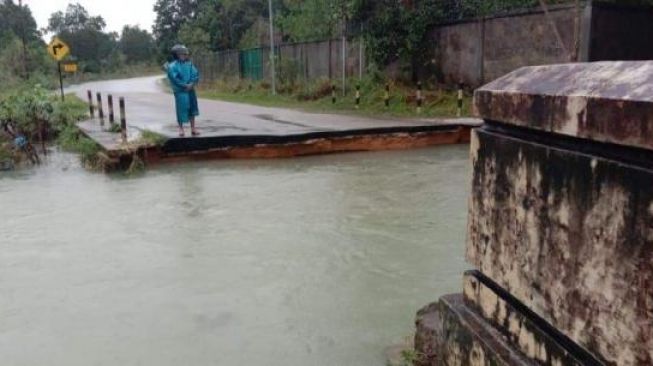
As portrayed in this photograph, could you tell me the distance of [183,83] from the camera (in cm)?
897

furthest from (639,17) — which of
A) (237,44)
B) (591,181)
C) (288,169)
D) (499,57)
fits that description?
(237,44)

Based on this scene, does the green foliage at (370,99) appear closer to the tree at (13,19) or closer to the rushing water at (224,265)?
the rushing water at (224,265)

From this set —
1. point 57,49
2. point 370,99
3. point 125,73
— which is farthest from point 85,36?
point 370,99

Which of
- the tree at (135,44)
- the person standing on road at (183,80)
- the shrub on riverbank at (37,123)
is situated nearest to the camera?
the person standing on road at (183,80)

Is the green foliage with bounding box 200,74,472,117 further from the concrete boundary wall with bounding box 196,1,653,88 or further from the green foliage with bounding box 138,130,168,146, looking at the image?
the green foliage with bounding box 138,130,168,146

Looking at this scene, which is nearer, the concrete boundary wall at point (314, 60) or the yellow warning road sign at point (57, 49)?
the yellow warning road sign at point (57, 49)

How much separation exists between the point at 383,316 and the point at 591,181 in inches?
94.2

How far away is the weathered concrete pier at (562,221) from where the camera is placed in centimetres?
132

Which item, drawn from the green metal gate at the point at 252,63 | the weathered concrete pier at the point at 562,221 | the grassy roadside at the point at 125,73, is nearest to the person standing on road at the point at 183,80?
the weathered concrete pier at the point at 562,221

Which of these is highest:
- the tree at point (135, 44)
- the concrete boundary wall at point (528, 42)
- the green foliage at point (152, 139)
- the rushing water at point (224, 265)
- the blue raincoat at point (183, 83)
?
the tree at point (135, 44)

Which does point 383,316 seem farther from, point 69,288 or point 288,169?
point 288,169

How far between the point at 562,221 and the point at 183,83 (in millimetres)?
8048

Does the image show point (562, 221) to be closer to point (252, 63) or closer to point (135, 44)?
point (252, 63)

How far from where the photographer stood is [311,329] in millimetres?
3514
